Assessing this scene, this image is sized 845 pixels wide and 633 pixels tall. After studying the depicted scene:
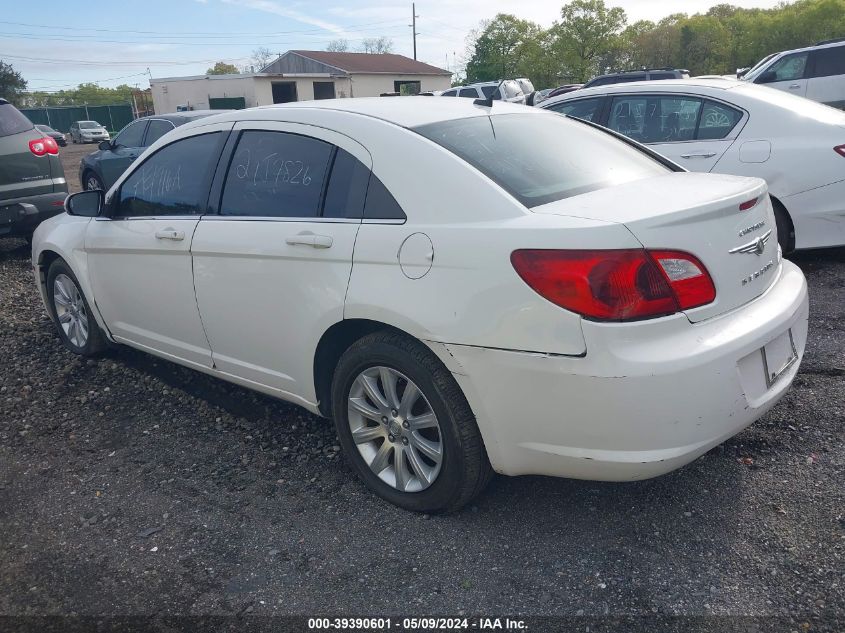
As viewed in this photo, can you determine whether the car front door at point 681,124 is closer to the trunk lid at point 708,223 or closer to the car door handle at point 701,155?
the car door handle at point 701,155

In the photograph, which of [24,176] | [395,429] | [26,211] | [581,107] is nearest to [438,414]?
[395,429]

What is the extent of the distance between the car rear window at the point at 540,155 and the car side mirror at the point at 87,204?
2435 mm

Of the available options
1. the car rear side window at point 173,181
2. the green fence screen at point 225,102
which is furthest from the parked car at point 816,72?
the green fence screen at point 225,102

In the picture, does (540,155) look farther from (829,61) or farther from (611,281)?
(829,61)

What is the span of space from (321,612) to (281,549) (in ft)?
1.39

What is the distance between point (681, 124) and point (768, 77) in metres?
10.0

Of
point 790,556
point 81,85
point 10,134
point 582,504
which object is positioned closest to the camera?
point 790,556

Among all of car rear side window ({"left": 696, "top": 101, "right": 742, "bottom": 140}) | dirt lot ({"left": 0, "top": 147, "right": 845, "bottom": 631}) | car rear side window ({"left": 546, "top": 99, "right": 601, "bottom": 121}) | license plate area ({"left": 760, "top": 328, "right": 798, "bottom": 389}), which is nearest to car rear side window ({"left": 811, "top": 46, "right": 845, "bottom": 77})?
car rear side window ({"left": 546, "top": 99, "right": 601, "bottom": 121})

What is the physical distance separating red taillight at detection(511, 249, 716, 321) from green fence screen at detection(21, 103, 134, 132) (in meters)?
58.8

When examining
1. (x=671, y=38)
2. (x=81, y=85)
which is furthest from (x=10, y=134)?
(x=81, y=85)

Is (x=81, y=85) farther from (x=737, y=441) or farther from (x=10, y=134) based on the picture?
(x=737, y=441)

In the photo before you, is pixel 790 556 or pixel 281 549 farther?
pixel 281 549

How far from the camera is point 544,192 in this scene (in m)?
2.72

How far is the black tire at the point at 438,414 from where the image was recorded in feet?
8.51
